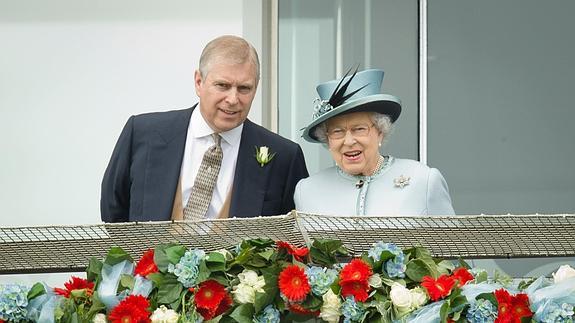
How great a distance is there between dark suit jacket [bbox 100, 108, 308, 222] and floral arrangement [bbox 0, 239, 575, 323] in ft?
4.47

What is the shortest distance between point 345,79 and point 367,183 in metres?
0.36

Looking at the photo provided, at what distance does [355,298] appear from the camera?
288cm

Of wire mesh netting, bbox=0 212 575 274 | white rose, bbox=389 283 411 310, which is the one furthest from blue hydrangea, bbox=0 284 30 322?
white rose, bbox=389 283 411 310

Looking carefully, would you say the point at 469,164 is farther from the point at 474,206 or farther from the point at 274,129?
the point at 274,129

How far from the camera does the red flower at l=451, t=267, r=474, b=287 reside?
289cm

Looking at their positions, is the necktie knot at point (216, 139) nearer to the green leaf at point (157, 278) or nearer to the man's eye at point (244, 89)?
the man's eye at point (244, 89)

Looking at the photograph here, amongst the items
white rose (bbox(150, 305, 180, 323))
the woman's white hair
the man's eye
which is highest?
the man's eye

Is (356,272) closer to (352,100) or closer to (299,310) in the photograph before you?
(299,310)

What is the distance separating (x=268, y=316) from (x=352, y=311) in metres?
0.19

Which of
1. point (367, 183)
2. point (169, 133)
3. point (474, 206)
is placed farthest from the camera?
point (474, 206)

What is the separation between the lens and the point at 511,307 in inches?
112

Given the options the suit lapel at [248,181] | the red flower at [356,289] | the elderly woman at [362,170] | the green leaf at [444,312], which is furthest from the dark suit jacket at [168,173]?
the green leaf at [444,312]

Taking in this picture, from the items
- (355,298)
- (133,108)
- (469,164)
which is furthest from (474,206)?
(355,298)

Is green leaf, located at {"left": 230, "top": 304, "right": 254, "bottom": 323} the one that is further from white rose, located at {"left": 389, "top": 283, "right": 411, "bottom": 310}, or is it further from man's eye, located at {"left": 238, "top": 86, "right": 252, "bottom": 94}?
man's eye, located at {"left": 238, "top": 86, "right": 252, "bottom": 94}
